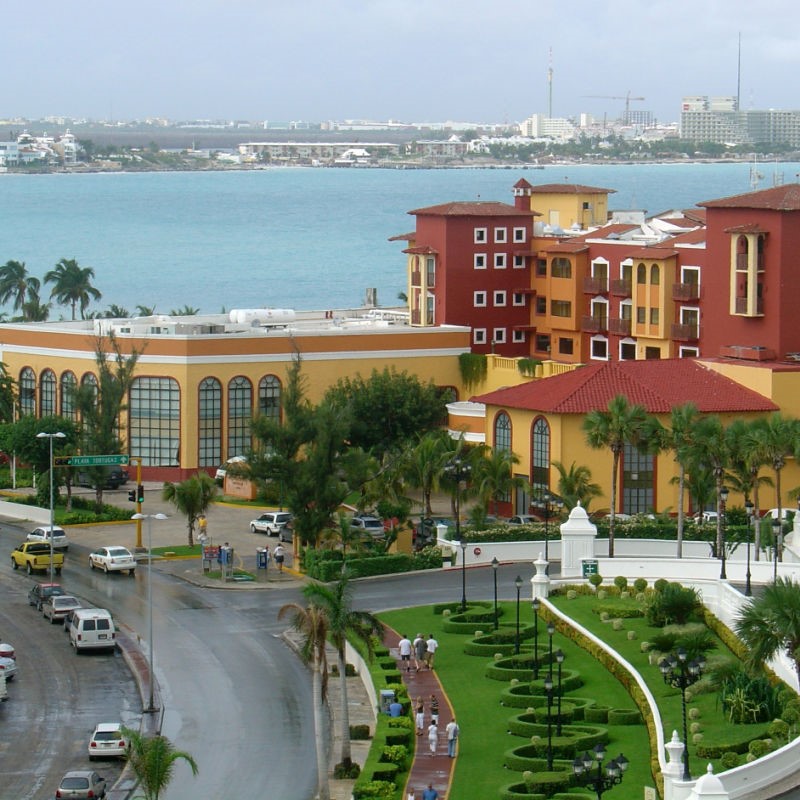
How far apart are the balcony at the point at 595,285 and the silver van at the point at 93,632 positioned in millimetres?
42232

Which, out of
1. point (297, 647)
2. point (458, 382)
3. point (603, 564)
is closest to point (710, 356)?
point (458, 382)

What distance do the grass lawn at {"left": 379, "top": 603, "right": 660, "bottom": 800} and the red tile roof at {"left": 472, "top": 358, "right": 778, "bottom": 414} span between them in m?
17.8

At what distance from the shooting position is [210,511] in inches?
3339

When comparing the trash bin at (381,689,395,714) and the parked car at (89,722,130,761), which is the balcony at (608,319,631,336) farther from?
the parked car at (89,722,130,761)

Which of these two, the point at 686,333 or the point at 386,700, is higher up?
the point at 686,333

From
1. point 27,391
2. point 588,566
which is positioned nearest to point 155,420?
point 27,391

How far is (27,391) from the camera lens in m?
97.9

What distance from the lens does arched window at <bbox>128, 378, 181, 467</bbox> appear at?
9200 centimetres

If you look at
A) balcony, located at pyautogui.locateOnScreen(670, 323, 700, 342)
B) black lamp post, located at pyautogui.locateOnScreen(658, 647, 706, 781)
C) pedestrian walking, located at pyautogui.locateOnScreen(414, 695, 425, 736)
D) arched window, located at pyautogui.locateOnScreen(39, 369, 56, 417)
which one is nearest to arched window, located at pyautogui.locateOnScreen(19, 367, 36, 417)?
arched window, located at pyautogui.locateOnScreen(39, 369, 56, 417)

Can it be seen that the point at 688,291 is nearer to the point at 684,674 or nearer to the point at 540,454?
the point at 540,454

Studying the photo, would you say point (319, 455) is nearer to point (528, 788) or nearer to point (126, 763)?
point (126, 763)

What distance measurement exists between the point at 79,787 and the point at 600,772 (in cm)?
1243

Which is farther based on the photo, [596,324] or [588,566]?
[596,324]

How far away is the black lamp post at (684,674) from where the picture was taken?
137 ft
